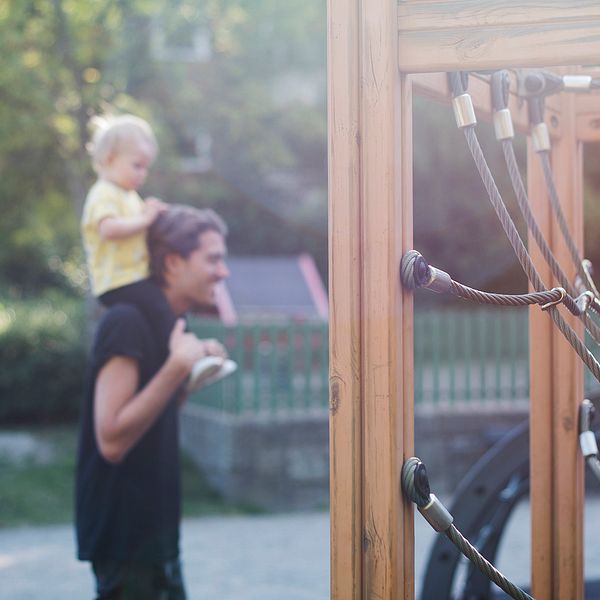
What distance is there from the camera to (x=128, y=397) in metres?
2.99

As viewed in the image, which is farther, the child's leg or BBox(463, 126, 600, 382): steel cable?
the child's leg

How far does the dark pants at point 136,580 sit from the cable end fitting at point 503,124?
1.64 m

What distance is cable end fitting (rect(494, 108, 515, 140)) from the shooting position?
2.11m

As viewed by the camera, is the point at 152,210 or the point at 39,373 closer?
the point at 152,210

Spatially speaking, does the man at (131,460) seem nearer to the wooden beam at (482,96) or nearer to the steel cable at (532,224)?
the wooden beam at (482,96)

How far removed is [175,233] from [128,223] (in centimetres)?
20

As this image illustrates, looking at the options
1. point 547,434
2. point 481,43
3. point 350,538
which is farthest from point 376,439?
point 547,434

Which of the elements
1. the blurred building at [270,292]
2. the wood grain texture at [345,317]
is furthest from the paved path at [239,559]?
the blurred building at [270,292]

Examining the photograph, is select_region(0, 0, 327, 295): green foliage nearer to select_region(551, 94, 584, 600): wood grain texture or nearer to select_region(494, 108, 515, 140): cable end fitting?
select_region(551, 94, 584, 600): wood grain texture

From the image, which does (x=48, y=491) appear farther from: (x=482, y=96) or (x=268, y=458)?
(x=482, y=96)

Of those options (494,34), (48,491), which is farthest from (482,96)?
(48,491)

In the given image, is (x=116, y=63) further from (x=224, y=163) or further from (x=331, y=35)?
(x=331, y=35)

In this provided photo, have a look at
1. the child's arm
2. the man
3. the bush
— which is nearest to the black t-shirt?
the man

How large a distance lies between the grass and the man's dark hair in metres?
4.28
